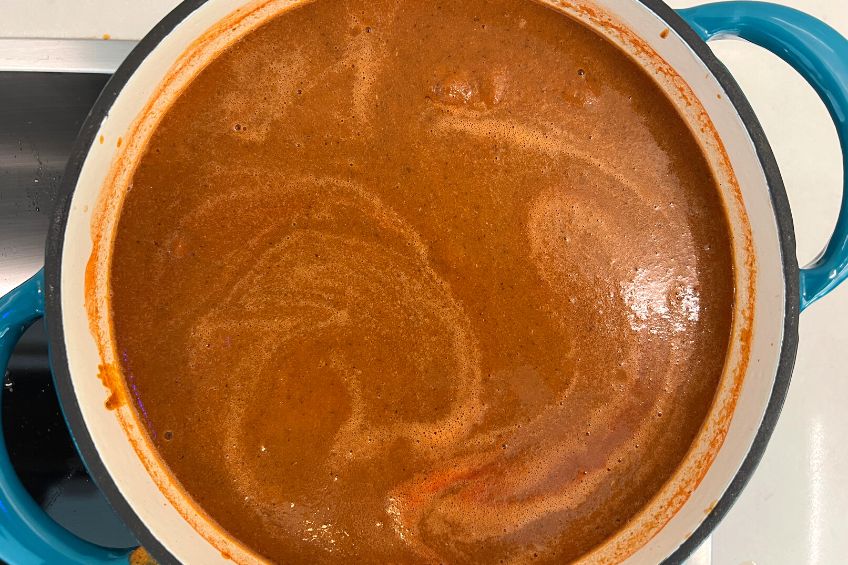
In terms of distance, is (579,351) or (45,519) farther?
(579,351)

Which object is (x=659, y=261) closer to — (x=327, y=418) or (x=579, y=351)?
(x=579, y=351)

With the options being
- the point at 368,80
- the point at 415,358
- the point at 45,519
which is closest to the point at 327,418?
the point at 415,358

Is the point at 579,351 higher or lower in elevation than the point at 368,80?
lower

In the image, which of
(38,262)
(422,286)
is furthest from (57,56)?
(422,286)

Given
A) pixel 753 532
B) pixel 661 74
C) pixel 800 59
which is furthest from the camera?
pixel 753 532

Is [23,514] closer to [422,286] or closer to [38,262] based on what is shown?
[38,262]

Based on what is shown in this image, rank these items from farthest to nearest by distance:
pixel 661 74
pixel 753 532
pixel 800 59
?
pixel 753 532 < pixel 661 74 < pixel 800 59

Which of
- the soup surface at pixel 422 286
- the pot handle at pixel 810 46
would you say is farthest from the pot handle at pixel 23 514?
the pot handle at pixel 810 46

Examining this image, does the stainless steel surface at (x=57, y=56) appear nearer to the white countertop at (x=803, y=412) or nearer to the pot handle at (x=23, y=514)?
the pot handle at (x=23, y=514)
